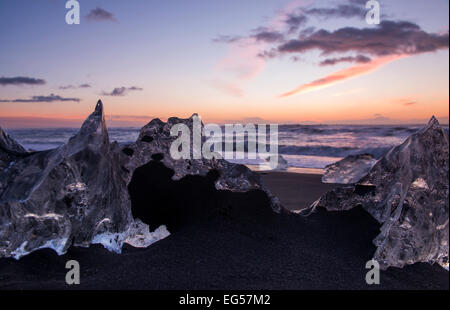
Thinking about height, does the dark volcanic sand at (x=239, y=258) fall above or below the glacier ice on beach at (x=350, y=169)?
below

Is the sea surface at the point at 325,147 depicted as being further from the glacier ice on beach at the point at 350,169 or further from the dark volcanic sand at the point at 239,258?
the dark volcanic sand at the point at 239,258

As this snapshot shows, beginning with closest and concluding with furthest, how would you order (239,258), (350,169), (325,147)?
(239,258)
(350,169)
(325,147)

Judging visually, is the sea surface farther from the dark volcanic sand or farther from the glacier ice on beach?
Result: the dark volcanic sand

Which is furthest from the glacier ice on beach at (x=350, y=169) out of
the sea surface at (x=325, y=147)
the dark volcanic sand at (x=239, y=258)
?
the sea surface at (x=325, y=147)

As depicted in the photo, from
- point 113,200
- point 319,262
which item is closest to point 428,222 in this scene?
point 319,262

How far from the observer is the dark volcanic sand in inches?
105

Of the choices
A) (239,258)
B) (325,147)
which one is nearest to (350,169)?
(239,258)

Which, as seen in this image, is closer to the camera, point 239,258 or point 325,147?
point 239,258

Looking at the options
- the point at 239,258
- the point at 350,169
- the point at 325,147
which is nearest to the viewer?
the point at 239,258

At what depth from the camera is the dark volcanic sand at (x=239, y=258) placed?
267 cm

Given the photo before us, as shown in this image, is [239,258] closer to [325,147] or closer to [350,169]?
[350,169]

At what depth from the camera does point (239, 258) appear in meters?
2.98

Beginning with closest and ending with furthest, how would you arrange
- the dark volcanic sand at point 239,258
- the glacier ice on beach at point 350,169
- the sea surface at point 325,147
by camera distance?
the dark volcanic sand at point 239,258 < the glacier ice on beach at point 350,169 < the sea surface at point 325,147

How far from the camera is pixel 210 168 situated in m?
3.78
